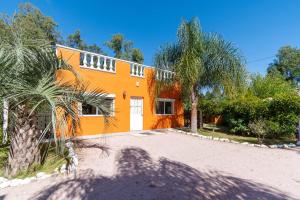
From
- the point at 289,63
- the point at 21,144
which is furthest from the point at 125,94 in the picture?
the point at 289,63

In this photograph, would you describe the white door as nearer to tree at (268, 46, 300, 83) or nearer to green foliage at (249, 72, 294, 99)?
green foliage at (249, 72, 294, 99)

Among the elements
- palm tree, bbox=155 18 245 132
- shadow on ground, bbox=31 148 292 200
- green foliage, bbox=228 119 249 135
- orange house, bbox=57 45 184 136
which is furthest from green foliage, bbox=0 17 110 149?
green foliage, bbox=228 119 249 135

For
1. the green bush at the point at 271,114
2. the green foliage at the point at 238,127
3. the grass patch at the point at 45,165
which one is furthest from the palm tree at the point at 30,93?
the green foliage at the point at 238,127

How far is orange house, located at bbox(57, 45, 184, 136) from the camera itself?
1099 cm

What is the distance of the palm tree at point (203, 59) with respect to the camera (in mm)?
12133

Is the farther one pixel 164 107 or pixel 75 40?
pixel 75 40

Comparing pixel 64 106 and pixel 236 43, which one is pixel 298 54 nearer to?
pixel 236 43

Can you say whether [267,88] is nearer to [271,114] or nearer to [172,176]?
[271,114]

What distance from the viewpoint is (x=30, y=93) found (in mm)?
4645

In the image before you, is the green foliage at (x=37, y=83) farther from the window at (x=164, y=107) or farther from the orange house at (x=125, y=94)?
the window at (x=164, y=107)

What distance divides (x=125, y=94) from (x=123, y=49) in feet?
74.0

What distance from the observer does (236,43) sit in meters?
12.5

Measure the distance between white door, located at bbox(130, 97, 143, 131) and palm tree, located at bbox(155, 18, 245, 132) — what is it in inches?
121

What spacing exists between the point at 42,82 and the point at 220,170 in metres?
5.57
